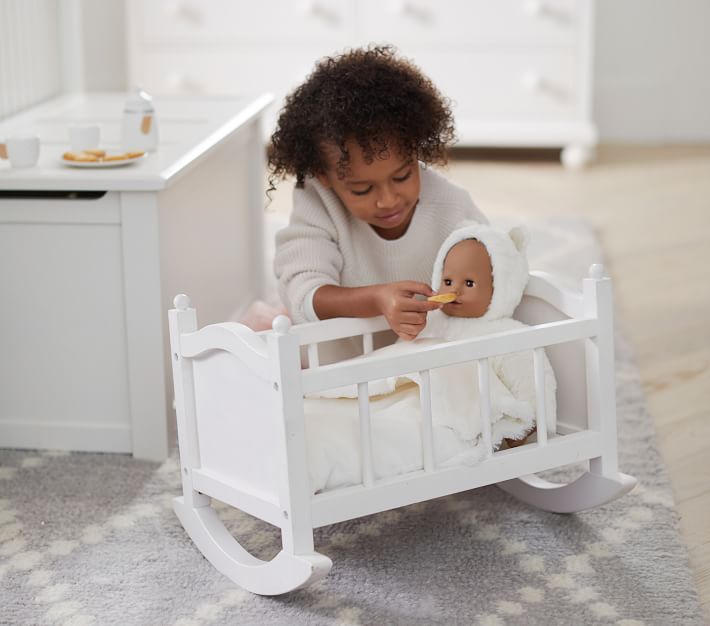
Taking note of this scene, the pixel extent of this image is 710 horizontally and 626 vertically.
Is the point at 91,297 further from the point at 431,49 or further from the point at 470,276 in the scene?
the point at 431,49

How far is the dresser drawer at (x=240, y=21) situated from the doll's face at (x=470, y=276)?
7.29 ft

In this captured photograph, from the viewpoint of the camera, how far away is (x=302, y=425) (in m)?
1.11

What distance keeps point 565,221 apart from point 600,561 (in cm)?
167

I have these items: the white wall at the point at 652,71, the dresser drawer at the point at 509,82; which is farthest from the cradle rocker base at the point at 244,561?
the white wall at the point at 652,71

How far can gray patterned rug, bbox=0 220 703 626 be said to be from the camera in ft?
3.85

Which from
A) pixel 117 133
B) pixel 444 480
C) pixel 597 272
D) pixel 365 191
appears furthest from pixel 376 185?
pixel 117 133

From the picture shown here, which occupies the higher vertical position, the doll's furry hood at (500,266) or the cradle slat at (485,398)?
the doll's furry hood at (500,266)

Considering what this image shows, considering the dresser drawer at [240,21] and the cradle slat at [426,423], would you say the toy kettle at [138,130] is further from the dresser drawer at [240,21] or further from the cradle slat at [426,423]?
the dresser drawer at [240,21]

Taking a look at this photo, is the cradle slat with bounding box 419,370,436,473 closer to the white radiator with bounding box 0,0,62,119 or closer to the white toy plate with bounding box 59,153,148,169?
the white toy plate with bounding box 59,153,148,169

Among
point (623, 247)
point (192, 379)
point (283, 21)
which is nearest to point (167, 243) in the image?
point (192, 379)

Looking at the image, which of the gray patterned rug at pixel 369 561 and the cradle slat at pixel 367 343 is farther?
the cradle slat at pixel 367 343

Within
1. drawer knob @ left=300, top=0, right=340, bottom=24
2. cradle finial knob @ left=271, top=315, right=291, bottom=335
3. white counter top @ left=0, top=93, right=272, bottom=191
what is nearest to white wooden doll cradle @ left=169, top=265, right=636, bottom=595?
cradle finial knob @ left=271, top=315, right=291, bottom=335

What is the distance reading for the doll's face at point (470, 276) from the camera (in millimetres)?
1353

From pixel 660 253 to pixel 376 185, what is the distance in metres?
1.38
